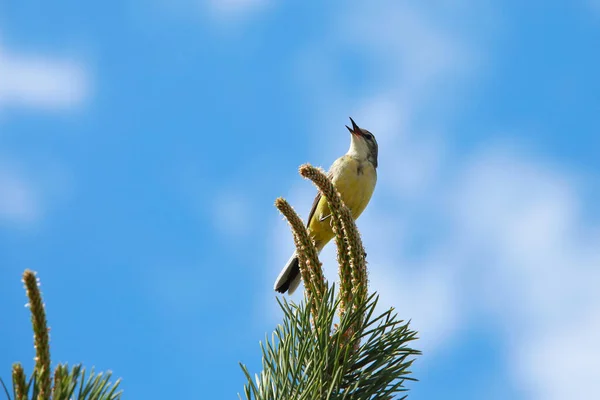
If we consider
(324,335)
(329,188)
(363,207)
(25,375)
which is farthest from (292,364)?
(363,207)

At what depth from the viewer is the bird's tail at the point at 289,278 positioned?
8023 millimetres

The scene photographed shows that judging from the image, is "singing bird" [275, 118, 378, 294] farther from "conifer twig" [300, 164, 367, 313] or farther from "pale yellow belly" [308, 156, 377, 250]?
"conifer twig" [300, 164, 367, 313]

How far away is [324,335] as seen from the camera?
2527mm

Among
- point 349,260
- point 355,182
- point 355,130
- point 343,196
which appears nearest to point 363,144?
point 355,130

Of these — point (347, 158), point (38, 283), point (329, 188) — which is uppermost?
point (347, 158)

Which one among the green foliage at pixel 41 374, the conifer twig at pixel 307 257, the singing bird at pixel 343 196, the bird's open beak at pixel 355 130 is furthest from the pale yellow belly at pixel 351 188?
the green foliage at pixel 41 374

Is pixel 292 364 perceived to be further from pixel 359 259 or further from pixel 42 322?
pixel 42 322

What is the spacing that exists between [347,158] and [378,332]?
6.47 m

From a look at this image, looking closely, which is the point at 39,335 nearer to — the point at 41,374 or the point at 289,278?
the point at 41,374

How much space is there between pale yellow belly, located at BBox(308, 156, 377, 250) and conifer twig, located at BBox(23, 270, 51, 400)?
655 centimetres

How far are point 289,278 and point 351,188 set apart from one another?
1.46 metres

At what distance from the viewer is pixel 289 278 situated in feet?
26.7

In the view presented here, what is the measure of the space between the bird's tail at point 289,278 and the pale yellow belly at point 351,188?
573 mm

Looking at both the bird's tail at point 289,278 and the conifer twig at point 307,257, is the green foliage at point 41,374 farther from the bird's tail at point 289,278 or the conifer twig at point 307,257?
the bird's tail at point 289,278
